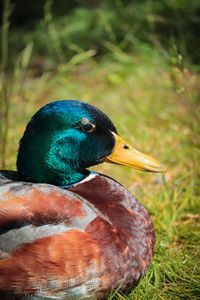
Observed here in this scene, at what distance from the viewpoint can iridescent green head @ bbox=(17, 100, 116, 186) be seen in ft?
6.78

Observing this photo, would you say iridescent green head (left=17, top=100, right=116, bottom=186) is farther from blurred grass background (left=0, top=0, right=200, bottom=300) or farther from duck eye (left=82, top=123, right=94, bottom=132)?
blurred grass background (left=0, top=0, right=200, bottom=300)

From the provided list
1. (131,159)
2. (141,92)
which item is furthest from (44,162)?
(141,92)

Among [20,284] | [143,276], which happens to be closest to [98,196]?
[143,276]

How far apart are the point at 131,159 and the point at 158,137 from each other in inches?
63.2

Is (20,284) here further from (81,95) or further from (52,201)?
(81,95)

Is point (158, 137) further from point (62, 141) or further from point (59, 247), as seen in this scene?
point (59, 247)

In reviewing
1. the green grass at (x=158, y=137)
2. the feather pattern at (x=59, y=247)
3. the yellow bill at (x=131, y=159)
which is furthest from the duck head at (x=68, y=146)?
the green grass at (x=158, y=137)

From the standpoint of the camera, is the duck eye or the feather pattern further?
the duck eye

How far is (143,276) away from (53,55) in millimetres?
4063

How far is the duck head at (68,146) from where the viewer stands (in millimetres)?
2068

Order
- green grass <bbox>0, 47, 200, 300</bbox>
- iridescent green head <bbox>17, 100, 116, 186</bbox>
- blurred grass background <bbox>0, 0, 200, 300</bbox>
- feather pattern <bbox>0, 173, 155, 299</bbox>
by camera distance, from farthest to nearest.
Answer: blurred grass background <bbox>0, 0, 200, 300</bbox> < green grass <bbox>0, 47, 200, 300</bbox> < iridescent green head <bbox>17, 100, 116, 186</bbox> < feather pattern <bbox>0, 173, 155, 299</bbox>

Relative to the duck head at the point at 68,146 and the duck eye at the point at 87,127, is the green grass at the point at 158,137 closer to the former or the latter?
the duck head at the point at 68,146

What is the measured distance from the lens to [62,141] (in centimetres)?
209

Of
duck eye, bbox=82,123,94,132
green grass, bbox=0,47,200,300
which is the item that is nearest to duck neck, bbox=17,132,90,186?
duck eye, bbox=82,123,94,132
